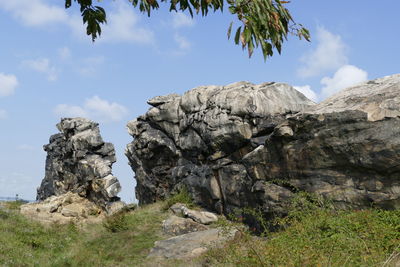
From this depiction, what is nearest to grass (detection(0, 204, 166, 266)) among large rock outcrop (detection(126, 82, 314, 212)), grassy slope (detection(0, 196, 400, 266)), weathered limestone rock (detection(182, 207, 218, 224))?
grassy slope (detection(0, 196, 400, 266))

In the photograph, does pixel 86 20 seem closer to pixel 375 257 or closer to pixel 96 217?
pixel 375 257

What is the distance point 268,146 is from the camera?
14.8m

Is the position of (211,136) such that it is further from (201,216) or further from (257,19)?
(257,19)

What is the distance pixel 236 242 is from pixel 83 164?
19913 millimetres

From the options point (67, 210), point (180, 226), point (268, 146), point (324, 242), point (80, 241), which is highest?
point (268, 146)

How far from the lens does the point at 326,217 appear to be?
1118 centimetres

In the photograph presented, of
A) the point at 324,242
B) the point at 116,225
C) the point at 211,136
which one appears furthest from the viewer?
the point at 211,136

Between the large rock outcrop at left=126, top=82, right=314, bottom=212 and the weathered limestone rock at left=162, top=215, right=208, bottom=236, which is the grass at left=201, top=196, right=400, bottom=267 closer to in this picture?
the large rock outcrop at left=126, top=82, right=314, bottom=212

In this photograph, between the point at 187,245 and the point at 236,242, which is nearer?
the point at 236,242

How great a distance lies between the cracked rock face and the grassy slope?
709 centimetres

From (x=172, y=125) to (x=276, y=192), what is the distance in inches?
Result: 368

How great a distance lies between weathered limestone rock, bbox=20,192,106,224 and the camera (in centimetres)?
2333

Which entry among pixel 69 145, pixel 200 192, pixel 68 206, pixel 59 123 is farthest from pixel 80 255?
pixel 59 123

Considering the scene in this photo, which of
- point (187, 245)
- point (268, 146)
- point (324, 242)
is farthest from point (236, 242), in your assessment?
point (268, 146)
